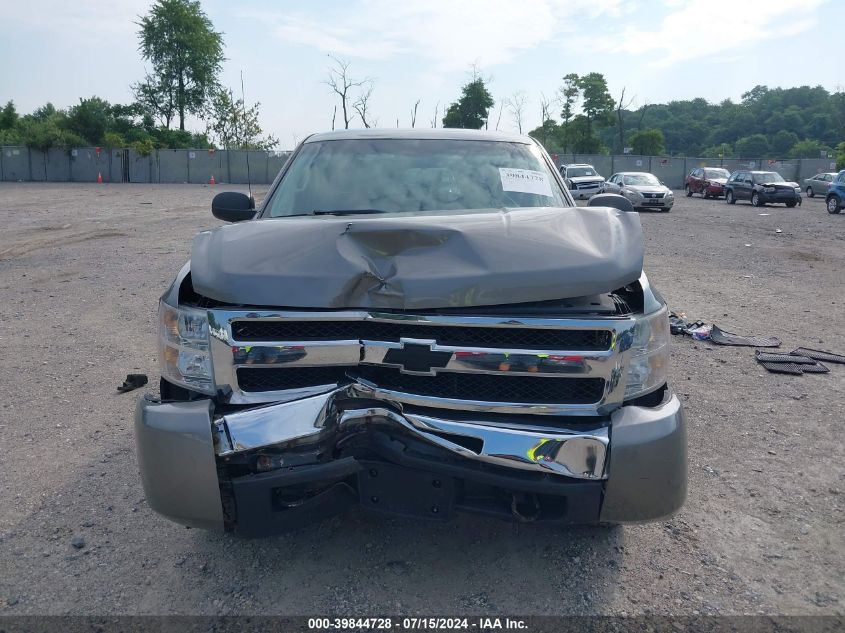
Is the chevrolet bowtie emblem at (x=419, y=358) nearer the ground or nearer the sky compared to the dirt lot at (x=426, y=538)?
nearer the sky

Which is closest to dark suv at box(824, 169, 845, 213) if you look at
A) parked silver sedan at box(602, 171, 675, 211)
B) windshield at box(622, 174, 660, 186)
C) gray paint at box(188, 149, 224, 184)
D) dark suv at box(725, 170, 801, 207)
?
dark suv at box(725, 170, 801, 207)

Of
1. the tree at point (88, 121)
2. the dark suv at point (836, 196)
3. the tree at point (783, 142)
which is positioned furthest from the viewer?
the tree at point (783, 142)

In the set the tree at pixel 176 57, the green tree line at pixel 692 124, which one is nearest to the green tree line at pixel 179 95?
the tree at pixel 176 57

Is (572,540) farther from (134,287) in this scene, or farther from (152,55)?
(152,55)

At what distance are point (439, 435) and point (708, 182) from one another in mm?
34811

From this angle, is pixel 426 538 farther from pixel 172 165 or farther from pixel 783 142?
pixel 783 142

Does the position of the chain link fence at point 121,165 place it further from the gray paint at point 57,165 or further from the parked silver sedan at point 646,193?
the parked silver sedan at point 646,193

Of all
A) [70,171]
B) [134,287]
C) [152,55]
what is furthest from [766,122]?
[134,287]

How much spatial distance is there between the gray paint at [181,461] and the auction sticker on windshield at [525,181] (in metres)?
2.13

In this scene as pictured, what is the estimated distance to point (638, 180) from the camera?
26.7m

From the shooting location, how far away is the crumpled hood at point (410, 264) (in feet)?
7.95

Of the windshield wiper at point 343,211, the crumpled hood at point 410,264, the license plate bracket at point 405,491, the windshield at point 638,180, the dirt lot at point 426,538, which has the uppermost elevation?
the windshield at point 638,180

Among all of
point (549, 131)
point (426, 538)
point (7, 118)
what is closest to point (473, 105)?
point (549, 131)

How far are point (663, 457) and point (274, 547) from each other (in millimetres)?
1662
